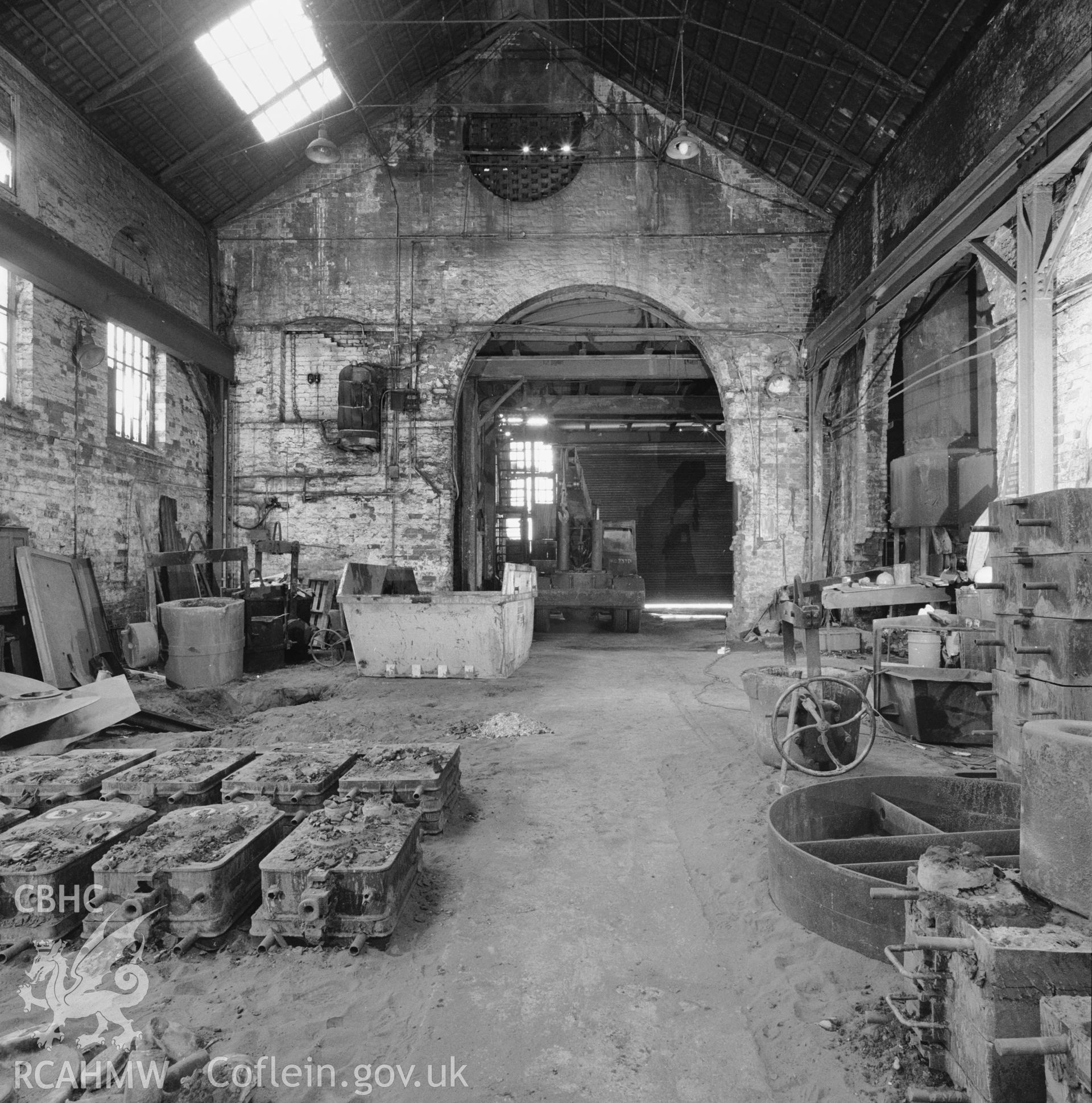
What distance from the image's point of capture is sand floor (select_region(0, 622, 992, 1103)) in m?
2.14

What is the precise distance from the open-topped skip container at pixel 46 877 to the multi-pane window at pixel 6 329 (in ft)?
23.2

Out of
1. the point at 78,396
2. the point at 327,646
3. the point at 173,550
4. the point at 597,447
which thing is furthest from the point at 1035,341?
the point at 597,447

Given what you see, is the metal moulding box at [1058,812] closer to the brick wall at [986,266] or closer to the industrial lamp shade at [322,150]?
the brick wall at [986,266]

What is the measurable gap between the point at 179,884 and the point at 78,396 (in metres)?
8.48

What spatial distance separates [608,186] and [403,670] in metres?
9.59

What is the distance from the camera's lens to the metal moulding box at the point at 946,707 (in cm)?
560

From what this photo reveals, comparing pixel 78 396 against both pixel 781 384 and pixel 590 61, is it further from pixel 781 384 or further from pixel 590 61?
pixel 781 384

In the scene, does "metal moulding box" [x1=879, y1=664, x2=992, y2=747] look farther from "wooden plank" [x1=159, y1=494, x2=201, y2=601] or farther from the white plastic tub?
"wooden plank" [x1=159, y1=494, x2=201, y2=601]

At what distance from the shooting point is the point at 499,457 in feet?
62.7

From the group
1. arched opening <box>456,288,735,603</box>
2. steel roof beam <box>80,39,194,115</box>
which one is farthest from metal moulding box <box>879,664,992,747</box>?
steel roof beam <box>80,39,194,115</box>

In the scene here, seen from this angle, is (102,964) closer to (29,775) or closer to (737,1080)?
(29,775)

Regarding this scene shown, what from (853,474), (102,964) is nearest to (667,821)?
(102,964)

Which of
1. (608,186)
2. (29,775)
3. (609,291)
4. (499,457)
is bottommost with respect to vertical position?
(29,775)

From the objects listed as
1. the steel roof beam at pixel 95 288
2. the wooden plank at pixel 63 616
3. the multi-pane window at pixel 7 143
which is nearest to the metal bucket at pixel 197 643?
the wooden plank at pixel 63 616
